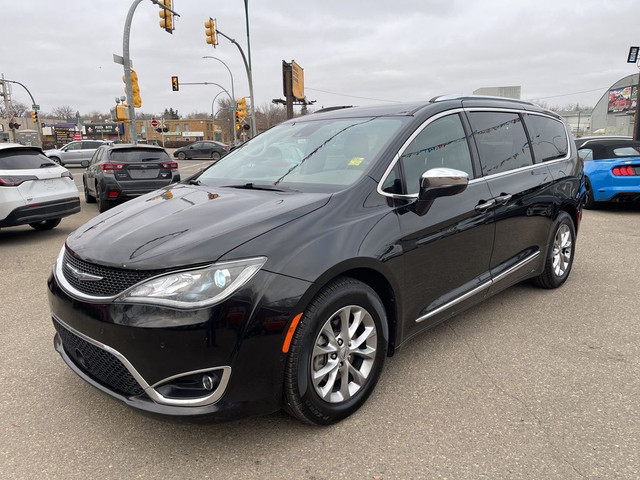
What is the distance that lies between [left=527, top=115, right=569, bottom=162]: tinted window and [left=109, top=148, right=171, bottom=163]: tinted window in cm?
847

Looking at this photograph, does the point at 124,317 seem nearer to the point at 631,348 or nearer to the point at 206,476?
the point at 206,476

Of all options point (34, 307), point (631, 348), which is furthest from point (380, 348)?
point (34, 307)

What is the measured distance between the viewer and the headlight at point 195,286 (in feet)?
6.68

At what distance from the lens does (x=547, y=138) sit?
445 centimetres

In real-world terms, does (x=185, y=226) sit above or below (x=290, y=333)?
above

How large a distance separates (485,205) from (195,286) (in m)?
2.19

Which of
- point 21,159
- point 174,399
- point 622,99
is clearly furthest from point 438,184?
point 622,99

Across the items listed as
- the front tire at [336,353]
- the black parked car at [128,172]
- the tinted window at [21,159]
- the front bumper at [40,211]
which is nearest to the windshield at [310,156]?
the front tire at [336,353]

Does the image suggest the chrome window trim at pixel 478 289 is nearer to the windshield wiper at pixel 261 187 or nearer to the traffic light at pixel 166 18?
the windshield wiper at pixel 261 187

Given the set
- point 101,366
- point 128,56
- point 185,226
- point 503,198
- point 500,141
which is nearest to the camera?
point 101,366

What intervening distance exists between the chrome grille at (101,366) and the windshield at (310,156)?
1394 mm

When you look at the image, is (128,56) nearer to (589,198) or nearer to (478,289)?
(589,198)

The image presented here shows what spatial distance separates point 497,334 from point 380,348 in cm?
140

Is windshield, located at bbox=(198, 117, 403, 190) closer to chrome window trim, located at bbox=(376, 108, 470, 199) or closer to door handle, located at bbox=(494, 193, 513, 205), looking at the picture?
chrome window trim, located at bbox=(376, 108, 470, 199)
